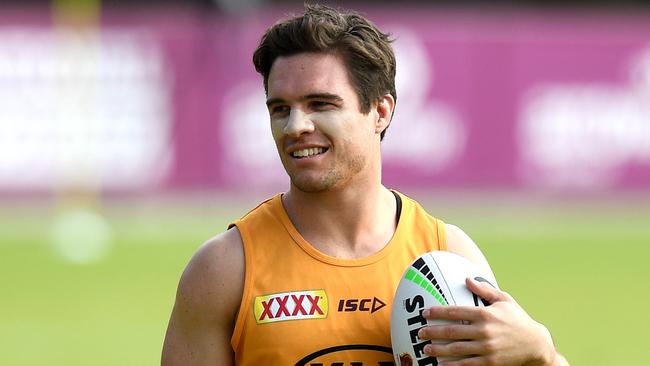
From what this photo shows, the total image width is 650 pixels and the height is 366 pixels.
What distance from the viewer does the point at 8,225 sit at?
21031 mm

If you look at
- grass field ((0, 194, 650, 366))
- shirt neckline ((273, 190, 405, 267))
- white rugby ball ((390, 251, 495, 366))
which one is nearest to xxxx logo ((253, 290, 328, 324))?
shirt neckline ((273, 190, 405, 267))

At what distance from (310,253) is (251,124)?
686 inches

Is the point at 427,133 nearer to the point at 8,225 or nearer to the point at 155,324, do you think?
the point at 8,225

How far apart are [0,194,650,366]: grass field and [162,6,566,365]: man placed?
6.01 metres

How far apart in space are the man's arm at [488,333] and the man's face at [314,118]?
2.07 ft

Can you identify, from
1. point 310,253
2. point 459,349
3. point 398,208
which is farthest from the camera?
point 398,208

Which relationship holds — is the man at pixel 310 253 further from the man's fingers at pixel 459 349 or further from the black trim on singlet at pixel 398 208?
the man's fingers at pixel 459 349

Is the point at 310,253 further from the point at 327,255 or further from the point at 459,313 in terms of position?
the point at 459,313

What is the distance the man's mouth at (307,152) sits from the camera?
4340 mm

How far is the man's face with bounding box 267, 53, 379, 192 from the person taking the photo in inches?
169

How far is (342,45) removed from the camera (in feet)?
14.3

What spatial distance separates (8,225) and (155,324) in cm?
900

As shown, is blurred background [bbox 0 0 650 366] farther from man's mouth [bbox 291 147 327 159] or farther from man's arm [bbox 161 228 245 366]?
man's mouth [bbox 291 147 327 159]

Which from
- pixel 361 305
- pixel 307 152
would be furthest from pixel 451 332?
pixel 307 152
